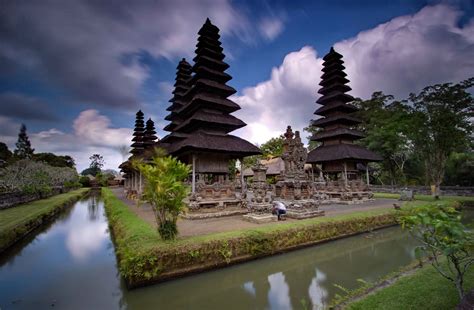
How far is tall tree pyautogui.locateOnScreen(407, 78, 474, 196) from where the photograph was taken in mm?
19625

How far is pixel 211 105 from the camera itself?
55.8 ft

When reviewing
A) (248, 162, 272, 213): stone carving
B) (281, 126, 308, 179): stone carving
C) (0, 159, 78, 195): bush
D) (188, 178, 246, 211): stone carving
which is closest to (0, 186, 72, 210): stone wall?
(0, 159, 78, 195): bush

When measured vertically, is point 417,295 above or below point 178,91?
below

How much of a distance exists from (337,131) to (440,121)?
27.1ft

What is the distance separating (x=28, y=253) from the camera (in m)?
10.7

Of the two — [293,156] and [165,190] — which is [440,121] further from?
[165,190]

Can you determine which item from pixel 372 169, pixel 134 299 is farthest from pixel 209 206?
pixel 372 169

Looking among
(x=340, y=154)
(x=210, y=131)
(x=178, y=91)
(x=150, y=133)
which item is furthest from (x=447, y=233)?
(x=150, y=133)

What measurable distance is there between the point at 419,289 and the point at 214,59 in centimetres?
1731

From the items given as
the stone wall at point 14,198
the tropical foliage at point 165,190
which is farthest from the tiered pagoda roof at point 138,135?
the tropical foliage at point 165,190

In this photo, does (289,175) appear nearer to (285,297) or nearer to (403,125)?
(285,297)

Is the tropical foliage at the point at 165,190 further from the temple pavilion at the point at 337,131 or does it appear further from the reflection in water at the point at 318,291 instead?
the temple pavilion at the point at 337,131

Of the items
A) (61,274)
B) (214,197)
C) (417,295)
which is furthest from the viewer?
(214,197)

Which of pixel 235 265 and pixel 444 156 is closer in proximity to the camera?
pixel 235 265
